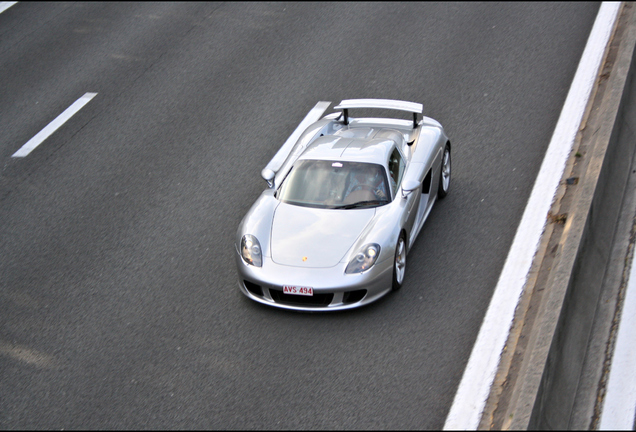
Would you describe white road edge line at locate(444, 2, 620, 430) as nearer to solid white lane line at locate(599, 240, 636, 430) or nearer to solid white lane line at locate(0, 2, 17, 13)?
solid white lane line at locate(599, 240, 636, 430)

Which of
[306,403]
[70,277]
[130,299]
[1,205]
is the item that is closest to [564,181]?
[306,403]

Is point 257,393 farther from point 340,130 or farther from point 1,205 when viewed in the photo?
point 1,205

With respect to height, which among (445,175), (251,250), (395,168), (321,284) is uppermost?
(395,168)

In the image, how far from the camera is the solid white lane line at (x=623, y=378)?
18.1 feet

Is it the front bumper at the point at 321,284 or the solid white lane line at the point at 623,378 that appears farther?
the front bumper at the point at 321,284

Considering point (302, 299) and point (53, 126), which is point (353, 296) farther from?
point (53, 126)

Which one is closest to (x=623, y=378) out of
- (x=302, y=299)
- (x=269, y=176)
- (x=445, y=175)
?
(x=302, y=299)

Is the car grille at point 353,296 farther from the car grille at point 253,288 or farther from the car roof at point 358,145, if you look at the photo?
the car roof at point 358,145

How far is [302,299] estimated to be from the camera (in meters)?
6.62

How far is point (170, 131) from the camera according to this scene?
1018 centimetres

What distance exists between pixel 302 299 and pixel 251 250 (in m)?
0.73

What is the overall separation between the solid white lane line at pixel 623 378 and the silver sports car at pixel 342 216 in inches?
82.1

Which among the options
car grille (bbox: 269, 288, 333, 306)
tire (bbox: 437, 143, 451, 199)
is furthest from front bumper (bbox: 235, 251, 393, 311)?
tire (bbox: 437, 143, 451, 199)

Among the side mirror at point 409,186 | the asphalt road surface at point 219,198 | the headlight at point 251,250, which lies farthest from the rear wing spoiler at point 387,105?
the headlight at point 251,250
